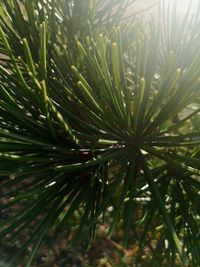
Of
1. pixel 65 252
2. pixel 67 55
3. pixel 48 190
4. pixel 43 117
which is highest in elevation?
pixel 67 55

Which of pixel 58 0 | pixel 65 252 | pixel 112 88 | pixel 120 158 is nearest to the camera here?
pixel 112 88

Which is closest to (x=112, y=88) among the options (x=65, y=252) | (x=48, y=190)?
(x=48, y=190)

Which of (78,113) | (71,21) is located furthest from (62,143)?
(71,21)

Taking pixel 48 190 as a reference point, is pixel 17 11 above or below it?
above

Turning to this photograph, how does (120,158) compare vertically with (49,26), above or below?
below

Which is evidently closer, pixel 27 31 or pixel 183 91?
pixel 183 91

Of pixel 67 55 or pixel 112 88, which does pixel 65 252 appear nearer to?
pixel 67 55

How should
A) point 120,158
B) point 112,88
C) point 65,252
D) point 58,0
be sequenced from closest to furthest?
point 112,88 < point 120,158 < point 58,0 < point 65,252

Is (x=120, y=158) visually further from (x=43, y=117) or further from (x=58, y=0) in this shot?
(x=58, y=0)

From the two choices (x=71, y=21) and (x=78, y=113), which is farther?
(x=71, y=21)
